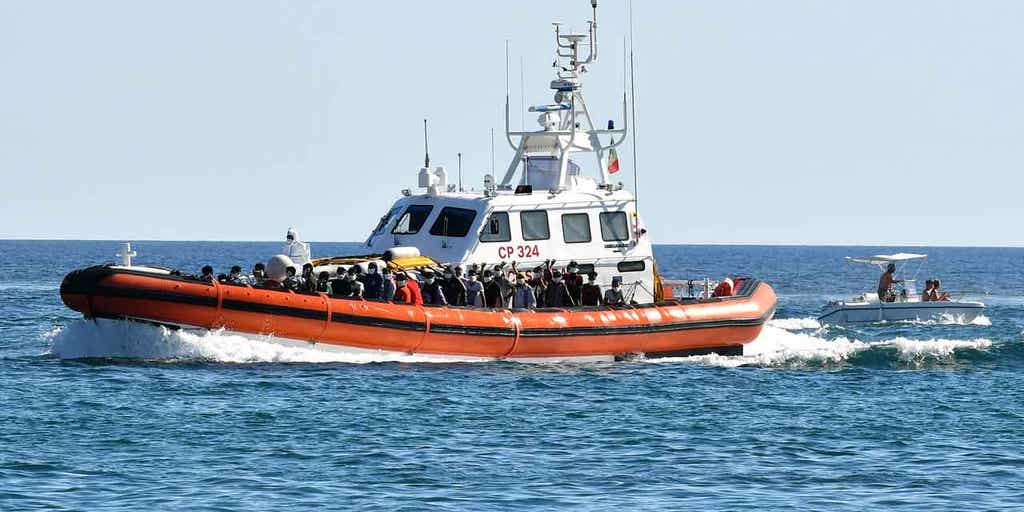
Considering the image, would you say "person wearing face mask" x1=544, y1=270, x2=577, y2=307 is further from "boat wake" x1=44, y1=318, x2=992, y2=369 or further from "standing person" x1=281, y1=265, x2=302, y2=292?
"standing person" x1=281, y1=265, x2=302, y2=292

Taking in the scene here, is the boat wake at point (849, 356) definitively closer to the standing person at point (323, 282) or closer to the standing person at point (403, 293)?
the standing person at point (403, 293)

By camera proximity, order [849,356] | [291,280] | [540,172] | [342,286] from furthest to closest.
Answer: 1. [540,172]
2. [849,356]
3. [342,286]
4. [291,280]

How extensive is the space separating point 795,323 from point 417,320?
20901mm

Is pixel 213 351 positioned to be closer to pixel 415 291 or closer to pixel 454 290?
pixel 415 291

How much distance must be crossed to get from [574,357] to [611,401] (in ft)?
12.3

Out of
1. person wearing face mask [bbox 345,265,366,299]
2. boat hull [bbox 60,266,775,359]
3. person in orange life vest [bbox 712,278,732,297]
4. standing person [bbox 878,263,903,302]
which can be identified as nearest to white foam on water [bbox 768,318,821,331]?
standing person [bbox 878,263,903,302]

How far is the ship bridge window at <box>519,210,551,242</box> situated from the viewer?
26.7 m

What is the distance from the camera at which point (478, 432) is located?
1866 centimetres

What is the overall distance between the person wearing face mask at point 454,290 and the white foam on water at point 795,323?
16.8 m

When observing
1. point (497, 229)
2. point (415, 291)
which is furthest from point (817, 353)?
point (415, 291)

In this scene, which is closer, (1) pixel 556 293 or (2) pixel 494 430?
(2) pixel 494 430

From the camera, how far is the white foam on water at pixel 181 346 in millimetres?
22141

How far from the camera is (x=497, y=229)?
2634 centimetres

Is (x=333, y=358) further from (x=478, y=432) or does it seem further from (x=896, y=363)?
(x=896, y=363)
